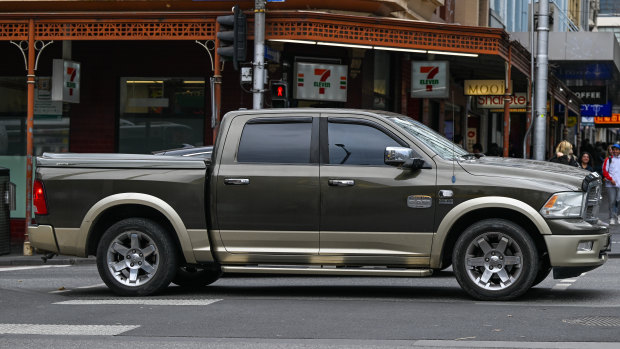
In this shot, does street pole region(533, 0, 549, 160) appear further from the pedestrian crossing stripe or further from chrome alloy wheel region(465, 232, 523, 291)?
the pedestrian crossing stripe

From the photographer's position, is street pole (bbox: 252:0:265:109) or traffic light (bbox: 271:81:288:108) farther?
traffic light (bbox: 271:81:288:108)

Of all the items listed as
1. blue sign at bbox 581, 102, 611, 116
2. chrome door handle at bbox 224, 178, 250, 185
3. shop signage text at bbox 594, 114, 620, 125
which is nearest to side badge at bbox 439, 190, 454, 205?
chrome door handle at bbox 224, 178, 250, 185

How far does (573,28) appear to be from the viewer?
58438 mm

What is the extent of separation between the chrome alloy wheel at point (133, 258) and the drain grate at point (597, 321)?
4.05 m

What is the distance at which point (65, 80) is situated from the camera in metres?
21.3

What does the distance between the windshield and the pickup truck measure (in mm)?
24

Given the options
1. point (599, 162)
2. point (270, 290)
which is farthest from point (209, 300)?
point (599, 162)

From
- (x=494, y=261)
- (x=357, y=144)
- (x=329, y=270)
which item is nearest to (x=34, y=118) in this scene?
(x=357, y=144)

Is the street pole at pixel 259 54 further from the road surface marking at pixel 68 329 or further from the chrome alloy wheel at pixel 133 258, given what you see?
the road surface marking at pixel 68 329

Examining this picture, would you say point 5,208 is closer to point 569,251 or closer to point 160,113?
point 160,113

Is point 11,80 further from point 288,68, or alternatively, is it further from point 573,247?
point 573,247

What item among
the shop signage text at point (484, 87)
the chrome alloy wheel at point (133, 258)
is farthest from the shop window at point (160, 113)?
the chrome alloy wheel at point (133, 258)

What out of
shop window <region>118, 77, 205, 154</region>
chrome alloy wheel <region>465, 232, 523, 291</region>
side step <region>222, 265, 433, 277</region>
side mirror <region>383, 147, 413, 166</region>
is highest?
shop window <region>118, 77, 205, 154</region>

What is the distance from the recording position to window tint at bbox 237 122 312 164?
10398mm
